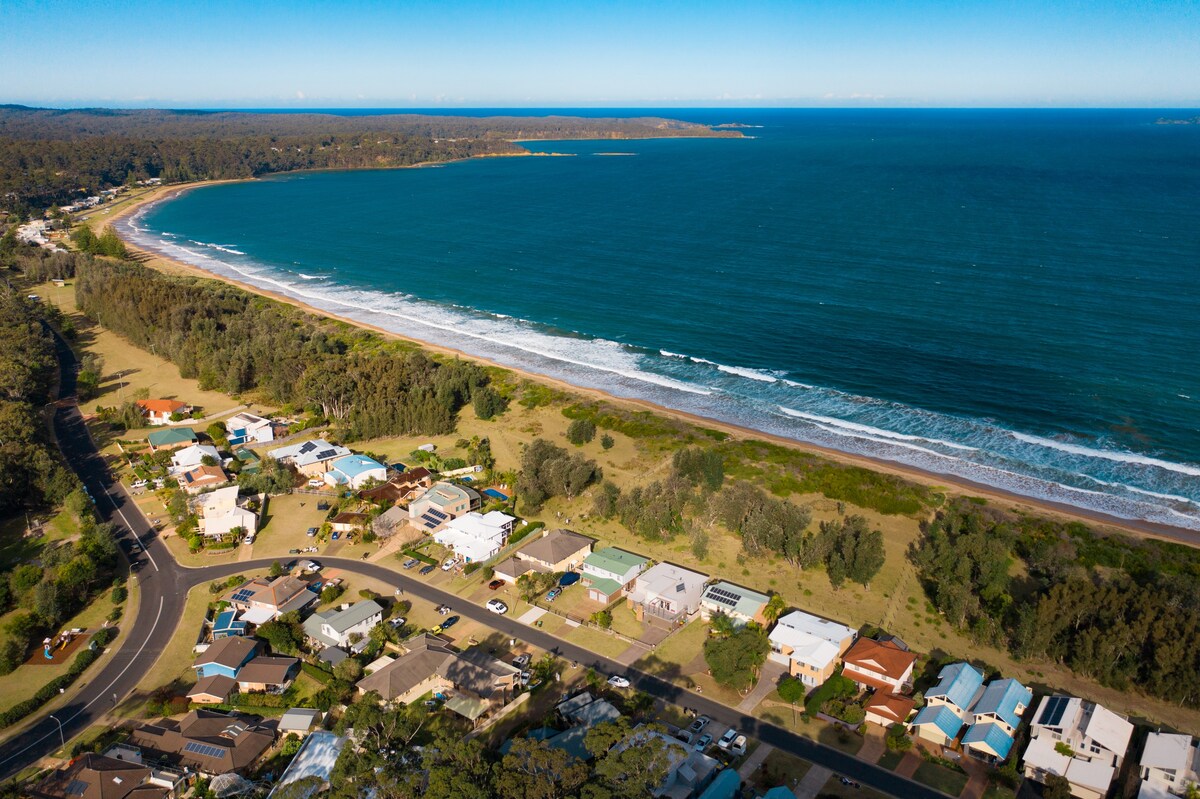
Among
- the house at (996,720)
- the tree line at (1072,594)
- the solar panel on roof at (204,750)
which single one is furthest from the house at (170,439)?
the house at (996,720)

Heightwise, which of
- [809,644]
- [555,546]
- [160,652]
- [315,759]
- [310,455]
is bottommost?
[160,652]

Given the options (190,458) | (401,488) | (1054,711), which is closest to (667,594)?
(1054,711)

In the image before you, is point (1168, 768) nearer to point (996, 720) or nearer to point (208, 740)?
point (996, 720)

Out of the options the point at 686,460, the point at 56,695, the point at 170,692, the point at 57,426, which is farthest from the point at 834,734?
the point at 57,426

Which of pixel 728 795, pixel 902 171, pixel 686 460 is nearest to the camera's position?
pixel 728 795

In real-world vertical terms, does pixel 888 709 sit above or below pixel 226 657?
above

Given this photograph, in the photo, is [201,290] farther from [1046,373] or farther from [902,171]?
[902,171]

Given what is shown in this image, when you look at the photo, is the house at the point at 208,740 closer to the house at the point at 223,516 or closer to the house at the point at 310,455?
the house at the point at 223,516
